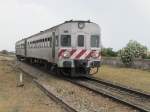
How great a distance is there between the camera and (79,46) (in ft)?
76.5

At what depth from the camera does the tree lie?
119ft

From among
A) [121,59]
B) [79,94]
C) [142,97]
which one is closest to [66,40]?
[79,94]

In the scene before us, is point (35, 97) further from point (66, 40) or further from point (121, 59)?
point (121, 59)

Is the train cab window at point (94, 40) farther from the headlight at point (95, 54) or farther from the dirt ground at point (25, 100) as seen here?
the dirt ground at point (25, 100)

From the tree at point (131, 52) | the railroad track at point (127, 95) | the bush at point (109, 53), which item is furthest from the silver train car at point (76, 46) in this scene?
the bush at point (109, 53)

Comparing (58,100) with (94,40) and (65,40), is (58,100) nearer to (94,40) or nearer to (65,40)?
(65,40)

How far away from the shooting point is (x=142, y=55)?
1494 inches

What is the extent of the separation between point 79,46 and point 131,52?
14.1 metres

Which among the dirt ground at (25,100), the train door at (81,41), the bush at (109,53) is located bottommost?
the dirt ground at (25,100)

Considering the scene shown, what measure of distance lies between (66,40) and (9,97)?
758 centimetres

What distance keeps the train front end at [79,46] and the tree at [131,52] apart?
500 inches

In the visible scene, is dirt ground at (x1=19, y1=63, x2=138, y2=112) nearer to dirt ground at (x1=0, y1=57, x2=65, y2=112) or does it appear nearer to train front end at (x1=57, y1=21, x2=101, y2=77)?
dirt ground at (x1=0, y1=57, x2=65, y2=112)

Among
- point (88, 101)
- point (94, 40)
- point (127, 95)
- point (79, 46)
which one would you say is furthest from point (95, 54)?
point (88, 101)

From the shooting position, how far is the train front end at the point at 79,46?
2302cm
